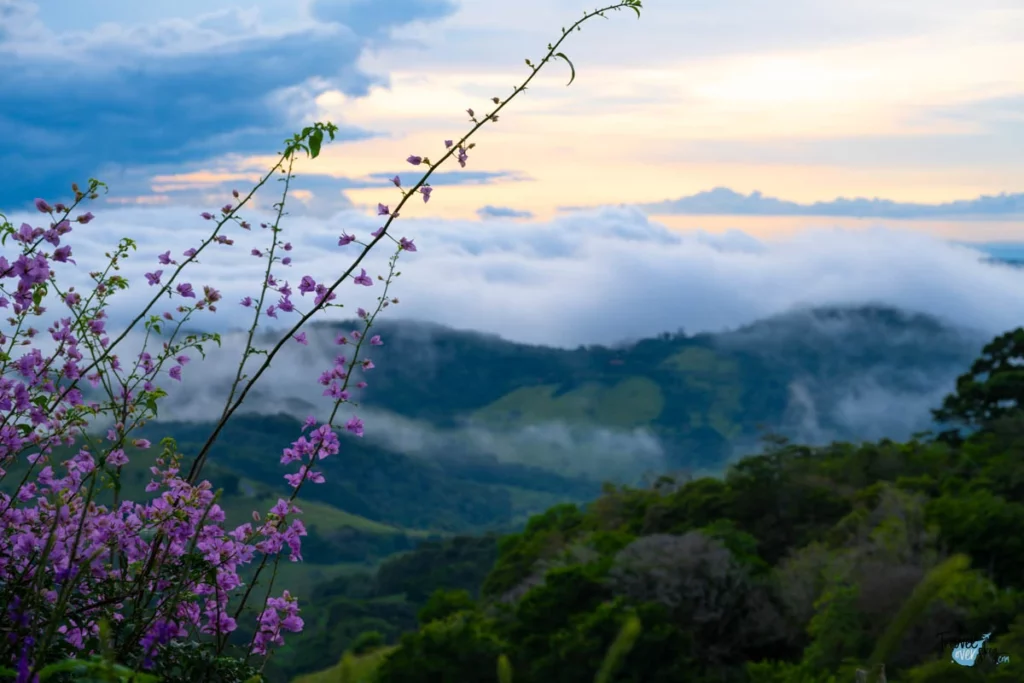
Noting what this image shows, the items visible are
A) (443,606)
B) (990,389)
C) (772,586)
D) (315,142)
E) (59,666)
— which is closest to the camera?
(59,666)

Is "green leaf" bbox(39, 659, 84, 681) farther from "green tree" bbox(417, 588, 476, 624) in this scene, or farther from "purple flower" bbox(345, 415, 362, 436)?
"green tree" bbox(417, 588, 476, 624)

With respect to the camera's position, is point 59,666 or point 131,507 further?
point 131,507

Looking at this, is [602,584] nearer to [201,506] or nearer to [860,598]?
[860,598]

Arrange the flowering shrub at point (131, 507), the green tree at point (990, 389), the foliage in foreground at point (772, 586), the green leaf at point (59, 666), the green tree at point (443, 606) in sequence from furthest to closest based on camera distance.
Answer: the green tree at point (990, 389)
the green tree at point (443, 606)
the foliage in foreground at point (772, 586)
the flowering shrub at point (131, 507)
the green leaf at point (59, 666)

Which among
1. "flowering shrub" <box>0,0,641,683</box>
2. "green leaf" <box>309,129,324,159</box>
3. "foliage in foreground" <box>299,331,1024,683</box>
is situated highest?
"green leaf" <box>309,129,324,159</box>

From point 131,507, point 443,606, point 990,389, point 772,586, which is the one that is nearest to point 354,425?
point 131,507

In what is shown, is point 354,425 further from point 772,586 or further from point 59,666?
point 772,586

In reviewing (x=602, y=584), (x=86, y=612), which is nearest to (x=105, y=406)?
(x=86, y=612)

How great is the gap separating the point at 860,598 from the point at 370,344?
2113cm

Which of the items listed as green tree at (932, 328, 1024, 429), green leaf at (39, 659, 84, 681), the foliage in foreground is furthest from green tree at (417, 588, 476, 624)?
green leaf at (39, 659, 84, 681)

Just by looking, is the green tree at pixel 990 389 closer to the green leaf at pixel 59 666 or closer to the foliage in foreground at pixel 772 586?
the foliage in foreground at pixel 772 586

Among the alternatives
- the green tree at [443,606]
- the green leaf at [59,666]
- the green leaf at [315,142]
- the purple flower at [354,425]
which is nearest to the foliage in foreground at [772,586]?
the green tree at [443,606]

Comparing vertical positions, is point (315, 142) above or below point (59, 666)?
above

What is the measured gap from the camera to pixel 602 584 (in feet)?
A: 109
